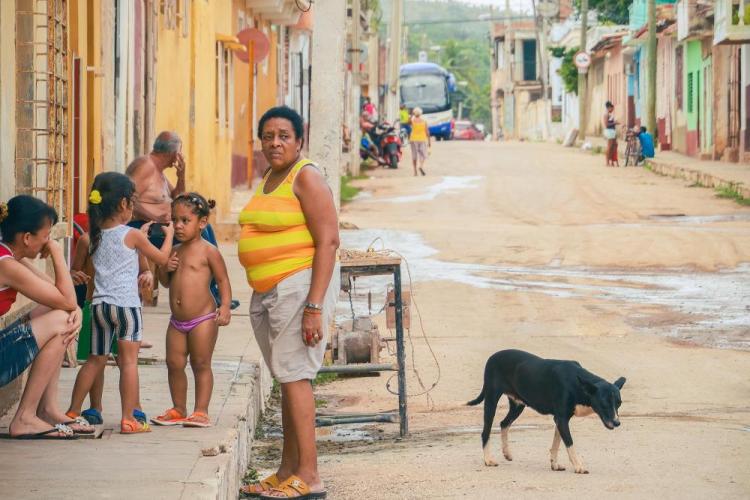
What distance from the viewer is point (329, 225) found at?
5.90 m

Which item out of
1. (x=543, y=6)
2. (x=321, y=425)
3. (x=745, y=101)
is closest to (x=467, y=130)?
(x=543, y=6)

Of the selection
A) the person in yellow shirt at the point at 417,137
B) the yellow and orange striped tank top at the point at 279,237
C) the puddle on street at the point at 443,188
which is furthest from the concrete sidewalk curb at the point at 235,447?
the person in yellow shirt at the point at 417,137

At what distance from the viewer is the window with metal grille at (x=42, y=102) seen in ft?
25.5

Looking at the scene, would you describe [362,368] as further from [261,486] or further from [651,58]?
[651,58]

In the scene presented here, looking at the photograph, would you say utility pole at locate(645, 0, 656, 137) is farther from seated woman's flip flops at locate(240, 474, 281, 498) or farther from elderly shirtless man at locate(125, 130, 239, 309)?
seated woman's flip flops at locate(240, 474, 281, 498)

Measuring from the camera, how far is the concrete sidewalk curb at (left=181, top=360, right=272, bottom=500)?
545cm

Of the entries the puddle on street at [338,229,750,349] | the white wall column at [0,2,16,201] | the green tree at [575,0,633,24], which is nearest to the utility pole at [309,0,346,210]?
the puddle on street at [338,229,750,349]

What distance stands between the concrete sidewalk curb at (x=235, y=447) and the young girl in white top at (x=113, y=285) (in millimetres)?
528

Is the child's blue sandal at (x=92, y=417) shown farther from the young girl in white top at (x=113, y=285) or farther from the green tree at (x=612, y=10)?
the green tree at (x=612, y=10)

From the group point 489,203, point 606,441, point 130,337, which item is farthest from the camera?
point 489,203

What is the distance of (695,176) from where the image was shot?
30078 millimetres

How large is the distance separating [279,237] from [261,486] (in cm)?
116

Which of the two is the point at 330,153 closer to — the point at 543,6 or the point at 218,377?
the point at 218,377

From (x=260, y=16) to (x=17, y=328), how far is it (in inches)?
934
